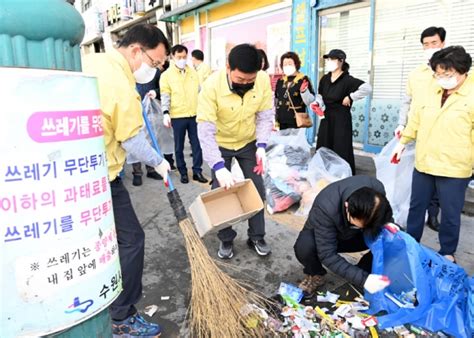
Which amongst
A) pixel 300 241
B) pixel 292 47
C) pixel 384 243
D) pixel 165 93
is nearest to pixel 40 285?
pixel 300 241

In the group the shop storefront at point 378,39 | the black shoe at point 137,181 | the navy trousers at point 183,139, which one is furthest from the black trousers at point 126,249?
the shop storefront at point 378,39

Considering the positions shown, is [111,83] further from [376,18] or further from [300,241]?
[376,18]

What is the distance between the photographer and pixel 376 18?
5262mm

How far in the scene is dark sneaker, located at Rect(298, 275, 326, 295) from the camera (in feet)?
8.09

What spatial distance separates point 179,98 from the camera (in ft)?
15.4

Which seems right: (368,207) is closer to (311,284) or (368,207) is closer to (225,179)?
(311,284)

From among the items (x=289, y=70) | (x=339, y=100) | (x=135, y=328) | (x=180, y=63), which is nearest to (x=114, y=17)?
(x=180, y=63)

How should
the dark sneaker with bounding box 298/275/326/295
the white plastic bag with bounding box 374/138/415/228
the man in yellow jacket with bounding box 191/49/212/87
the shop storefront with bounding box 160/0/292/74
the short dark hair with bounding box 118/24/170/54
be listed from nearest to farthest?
the short dark hair with bounding box 118/24/170/54 < the dark sneaker with bounding box 298/275/326/295 < the white plastic bag with bounding box 374/138/415/228 < the man in yellow jacket with bounding box 191/49/212/87 < the shop storefront with bounding box 160/0/292/74

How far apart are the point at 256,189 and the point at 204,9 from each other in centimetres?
738

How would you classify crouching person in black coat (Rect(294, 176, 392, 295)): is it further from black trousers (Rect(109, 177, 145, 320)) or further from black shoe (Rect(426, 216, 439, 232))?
black shoe (Rect(426, 216, 439, 232))

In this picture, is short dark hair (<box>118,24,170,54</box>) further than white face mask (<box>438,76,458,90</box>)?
No

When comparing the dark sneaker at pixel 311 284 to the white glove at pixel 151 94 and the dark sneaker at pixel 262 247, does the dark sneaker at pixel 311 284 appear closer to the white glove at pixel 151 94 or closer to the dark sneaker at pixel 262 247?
the dark sneaker at pixel 262 247

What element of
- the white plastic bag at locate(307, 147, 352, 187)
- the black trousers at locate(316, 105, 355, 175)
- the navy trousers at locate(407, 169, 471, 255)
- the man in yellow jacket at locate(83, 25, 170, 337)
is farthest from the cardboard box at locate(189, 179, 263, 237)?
the black trousers at locate(316, 105, 355, 175)

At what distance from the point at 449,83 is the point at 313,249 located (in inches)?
53.3
